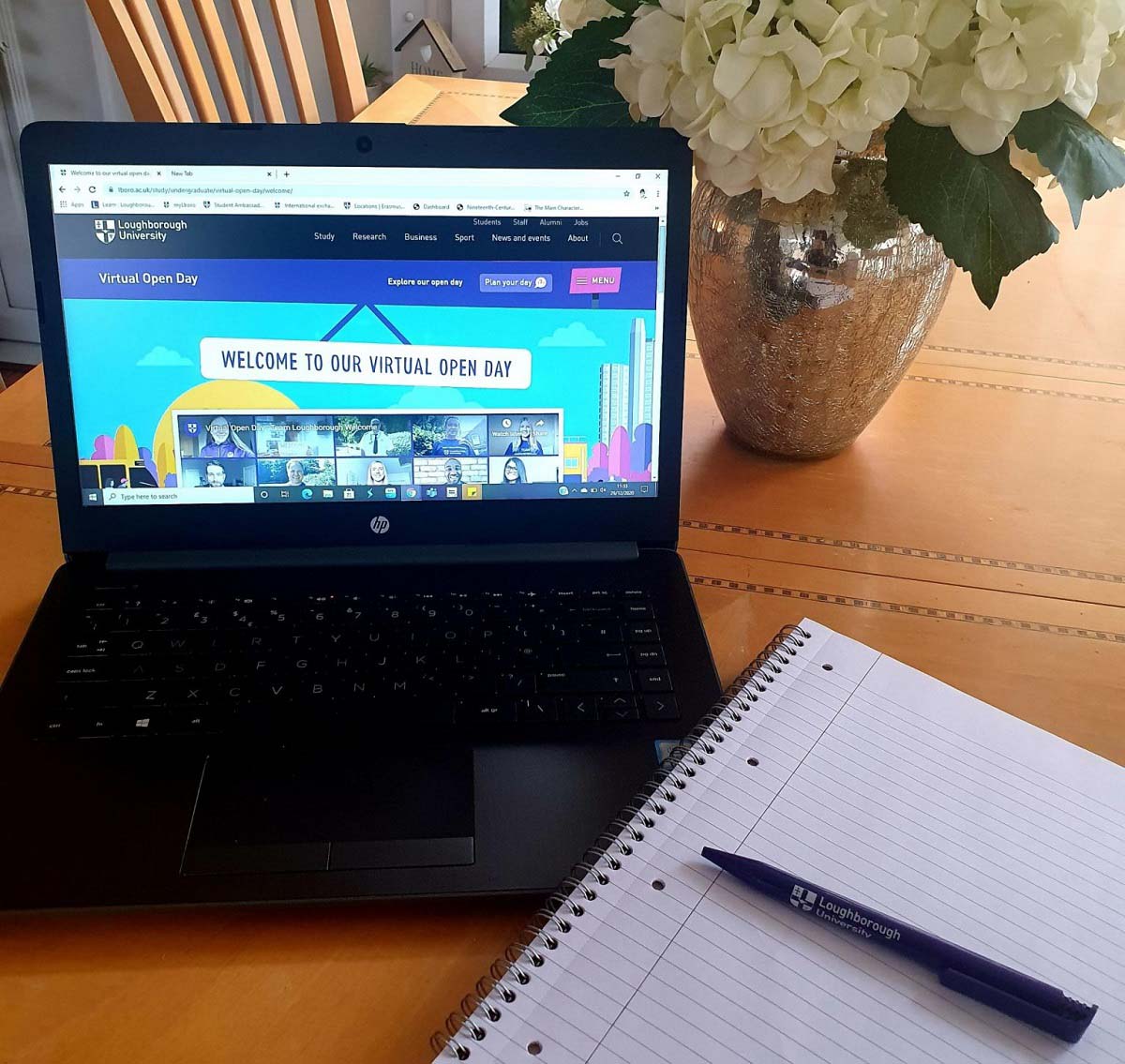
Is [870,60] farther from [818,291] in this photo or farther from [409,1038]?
[409,1038]

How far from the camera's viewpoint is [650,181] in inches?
25.2

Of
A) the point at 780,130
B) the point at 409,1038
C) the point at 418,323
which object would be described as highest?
the point at 780,130

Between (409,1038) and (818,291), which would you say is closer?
(409,1038)

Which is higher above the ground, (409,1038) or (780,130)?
(780,130)

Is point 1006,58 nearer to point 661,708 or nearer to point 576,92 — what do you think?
point 576,92

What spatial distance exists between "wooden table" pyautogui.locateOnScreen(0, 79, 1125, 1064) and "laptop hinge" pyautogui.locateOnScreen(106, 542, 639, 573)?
72 millimetres

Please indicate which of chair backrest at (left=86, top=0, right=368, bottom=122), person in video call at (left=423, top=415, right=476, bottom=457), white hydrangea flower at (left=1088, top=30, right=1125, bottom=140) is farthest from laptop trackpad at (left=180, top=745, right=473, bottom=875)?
chair backrest at (left=86, top=0, right=368, bottom=122)

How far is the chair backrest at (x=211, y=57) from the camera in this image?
3.84 feet

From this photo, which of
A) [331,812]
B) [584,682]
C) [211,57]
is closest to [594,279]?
[584,682]

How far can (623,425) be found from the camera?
672 millimetres

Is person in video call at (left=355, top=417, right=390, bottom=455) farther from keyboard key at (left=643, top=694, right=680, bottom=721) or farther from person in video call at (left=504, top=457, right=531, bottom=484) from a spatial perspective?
keyboard key at (left=643, top=694, right=680, bottom=721)

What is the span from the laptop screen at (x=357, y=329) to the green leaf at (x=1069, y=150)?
212 millimetres

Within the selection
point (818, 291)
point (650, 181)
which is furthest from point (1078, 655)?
point (650, 181)

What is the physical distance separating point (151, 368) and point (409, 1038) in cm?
42
